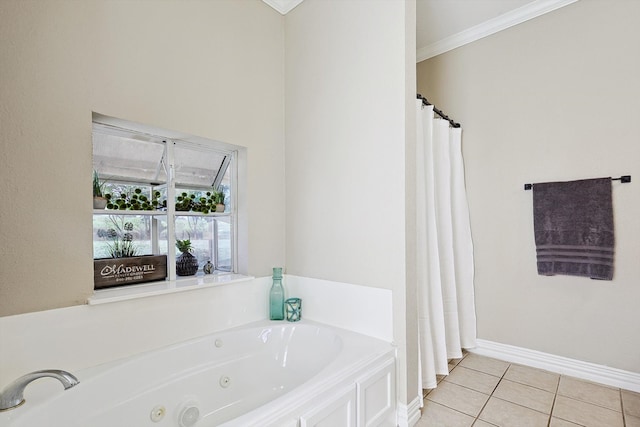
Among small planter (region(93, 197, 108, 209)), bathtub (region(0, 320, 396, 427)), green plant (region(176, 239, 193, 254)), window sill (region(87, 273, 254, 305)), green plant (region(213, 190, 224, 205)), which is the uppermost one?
green plant (region(213, 190, 224, 205))

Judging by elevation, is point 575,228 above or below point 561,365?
above

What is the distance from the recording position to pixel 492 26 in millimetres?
2641

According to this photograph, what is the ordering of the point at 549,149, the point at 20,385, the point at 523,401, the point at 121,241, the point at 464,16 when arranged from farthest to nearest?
the point at 464,16 → the point at 549,149 → the point at 523,401 → the point at 121,241 → the point at 20,385

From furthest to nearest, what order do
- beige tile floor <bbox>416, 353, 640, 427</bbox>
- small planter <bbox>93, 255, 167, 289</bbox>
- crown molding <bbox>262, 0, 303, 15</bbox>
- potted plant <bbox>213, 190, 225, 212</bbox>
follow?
crown molding <bbox>262, 0, 303, 15</bbox>, potted plant <bbox>213, 190, 225, 212</bbox>, beige tile floor <bbox>416, 353, 640, 427</bbox>, small planter <bbox>93, 255, 167, 289</bbox>

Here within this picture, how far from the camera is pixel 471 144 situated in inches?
109

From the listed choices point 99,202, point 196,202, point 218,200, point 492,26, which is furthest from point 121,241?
point 492,26

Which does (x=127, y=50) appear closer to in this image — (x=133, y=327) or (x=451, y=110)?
(x=133, y=327)

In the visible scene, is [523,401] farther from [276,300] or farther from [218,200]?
[218,200]

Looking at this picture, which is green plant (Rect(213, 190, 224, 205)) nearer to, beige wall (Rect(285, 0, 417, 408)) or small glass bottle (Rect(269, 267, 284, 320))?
beige wall (Rect(285, 0, 417, 408))

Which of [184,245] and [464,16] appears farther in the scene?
[464,16]

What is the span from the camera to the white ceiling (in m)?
2.41

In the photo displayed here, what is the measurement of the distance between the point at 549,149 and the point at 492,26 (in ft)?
3.79

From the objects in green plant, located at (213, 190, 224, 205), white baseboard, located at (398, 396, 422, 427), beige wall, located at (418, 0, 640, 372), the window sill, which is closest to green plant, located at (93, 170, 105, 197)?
the window sill

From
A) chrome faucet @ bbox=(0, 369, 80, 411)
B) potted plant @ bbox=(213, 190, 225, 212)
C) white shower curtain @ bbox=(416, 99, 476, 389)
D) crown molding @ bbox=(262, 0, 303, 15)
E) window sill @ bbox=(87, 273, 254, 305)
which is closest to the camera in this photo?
chrome faucet @ bbox=(0, 369, 80, 411)
